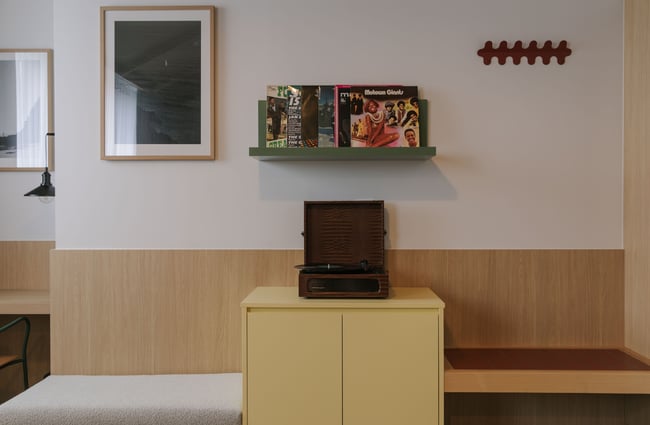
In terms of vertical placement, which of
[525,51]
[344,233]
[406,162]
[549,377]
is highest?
[525,51]

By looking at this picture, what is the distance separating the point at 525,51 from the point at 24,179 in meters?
2.83

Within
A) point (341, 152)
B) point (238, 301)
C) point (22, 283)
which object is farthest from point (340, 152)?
point (22, 283)

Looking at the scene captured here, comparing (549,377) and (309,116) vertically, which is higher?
(309,116)

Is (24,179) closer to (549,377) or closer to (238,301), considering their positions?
(238,301)

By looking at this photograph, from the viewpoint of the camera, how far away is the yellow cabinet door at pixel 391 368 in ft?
6.60

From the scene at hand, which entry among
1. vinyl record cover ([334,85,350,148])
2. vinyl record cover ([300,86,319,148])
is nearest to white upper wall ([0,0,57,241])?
vinyl record cover ([300,86,319,148])

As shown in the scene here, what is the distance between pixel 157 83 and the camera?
2.42 metres

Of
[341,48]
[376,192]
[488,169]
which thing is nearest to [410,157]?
[376,192]

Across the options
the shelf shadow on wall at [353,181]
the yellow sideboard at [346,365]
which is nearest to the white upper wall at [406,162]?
the shelf shadow on wall at [353,181]

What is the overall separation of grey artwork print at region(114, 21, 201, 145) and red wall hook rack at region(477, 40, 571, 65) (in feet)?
4.59

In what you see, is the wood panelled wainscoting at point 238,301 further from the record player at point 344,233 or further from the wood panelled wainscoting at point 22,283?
the wood panelled wainscoting at point 22,283

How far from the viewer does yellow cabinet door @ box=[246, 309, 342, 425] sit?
2.02 m

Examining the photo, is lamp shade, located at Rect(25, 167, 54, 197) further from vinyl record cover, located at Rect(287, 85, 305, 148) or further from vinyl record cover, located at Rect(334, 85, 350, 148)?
vinyl record cover, located at Rect(334, 85, 350, 148)

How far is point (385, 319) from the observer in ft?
6.63
